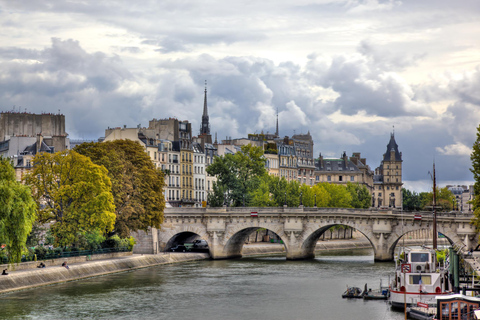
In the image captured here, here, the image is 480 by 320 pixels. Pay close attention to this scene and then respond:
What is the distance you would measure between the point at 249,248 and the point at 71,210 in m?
40.9

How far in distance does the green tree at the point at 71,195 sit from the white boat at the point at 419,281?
104 feet

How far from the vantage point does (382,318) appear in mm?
61531

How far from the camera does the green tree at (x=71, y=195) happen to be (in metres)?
85.7

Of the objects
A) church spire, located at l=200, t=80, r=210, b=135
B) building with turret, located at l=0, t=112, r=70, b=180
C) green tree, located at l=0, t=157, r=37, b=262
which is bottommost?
green tree, located at l=0, t=157, r=37, b=262

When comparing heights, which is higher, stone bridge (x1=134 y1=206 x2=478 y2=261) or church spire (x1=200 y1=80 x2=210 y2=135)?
church spire (x1=200 y1=80 x2=210 y2=135)

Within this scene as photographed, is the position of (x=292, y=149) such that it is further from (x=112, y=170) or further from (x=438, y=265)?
(x=438, y=265)

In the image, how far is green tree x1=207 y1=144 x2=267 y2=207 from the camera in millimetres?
133875

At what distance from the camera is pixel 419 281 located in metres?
65.8

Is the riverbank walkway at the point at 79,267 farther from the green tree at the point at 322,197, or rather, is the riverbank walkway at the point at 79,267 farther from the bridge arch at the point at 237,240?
the green tree at the point at 322,197

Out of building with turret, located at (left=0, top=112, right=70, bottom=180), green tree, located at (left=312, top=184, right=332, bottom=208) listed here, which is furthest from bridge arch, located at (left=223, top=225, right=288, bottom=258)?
green tree, located at (left=312, top=184, right=332, bottom=208)

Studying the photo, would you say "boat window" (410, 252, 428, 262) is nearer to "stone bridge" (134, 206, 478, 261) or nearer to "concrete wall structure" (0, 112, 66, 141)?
"stone bridge" (134, 206, 478, 261)

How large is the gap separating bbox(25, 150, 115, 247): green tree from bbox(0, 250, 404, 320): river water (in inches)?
223

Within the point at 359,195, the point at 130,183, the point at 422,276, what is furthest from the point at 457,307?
the point at 359,195

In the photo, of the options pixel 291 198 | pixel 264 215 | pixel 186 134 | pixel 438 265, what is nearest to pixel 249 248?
pixel 264 215
